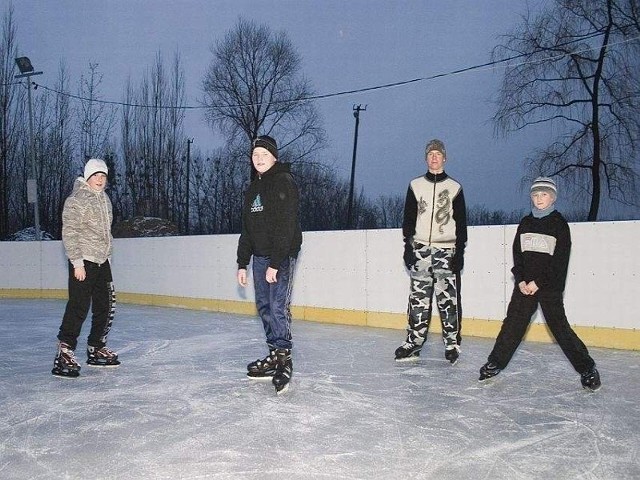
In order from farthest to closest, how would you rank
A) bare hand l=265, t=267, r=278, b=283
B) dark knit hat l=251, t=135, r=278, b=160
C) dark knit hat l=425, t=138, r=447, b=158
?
dark knit hat l=425, t=138, r=447, b=158 → dark knit hat l=251, t=135, r=278, b=160 → bare hand l=265, t=267, r=278, b=283

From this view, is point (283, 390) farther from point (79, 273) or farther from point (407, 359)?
point (79, 273)

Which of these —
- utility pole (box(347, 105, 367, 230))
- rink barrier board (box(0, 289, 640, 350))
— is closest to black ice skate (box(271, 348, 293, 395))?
rink barrier board (box(0, 289, 640, 350))

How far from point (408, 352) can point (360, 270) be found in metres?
2.54

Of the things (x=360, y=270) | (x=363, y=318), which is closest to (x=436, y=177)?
(x=360, y=270)

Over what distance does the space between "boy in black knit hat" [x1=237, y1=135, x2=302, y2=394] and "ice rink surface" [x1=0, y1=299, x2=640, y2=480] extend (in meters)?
0.35

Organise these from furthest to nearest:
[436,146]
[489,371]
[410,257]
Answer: [410,257]
[436,146]
[489,371]

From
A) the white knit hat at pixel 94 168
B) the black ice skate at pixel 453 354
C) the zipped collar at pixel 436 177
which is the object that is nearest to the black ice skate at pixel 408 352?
the black ice skate at pixel 453 354

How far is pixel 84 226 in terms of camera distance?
4246 mm

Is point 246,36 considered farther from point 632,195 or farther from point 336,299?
point 336,299

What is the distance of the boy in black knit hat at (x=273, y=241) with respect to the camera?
365 centimetres

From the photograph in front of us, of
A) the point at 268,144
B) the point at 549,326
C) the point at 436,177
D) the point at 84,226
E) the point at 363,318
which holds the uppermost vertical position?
the point at 268,144

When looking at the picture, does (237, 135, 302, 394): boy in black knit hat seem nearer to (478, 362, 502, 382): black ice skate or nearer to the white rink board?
(478, 362, 502, 382): black ice skate

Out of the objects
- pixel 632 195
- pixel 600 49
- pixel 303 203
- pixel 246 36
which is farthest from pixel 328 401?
pixel 246 36

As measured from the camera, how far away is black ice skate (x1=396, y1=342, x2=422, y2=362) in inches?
187
